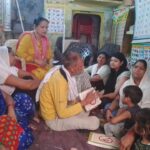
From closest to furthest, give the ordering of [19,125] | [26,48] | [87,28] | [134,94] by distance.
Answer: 1. [19,125]
2. [134,94]
3. [26,48]
4. [87,28]

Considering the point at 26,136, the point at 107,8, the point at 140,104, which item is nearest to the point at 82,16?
the point at 107,8

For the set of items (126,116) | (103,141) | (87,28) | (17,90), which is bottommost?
(103,141)

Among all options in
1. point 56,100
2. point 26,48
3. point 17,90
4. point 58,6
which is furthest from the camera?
point 58,6

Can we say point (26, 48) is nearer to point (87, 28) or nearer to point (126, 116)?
point (126, 116)

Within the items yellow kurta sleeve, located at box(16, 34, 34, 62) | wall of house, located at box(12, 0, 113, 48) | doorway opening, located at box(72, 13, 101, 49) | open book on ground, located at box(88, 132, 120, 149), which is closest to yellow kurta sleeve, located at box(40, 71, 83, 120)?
open book on ground, located at box(88, 132, 120, 149)

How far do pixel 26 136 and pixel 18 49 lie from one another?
5.79 feet

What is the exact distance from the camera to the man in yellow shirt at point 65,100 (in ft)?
7.06

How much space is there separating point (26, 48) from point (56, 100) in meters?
1.46

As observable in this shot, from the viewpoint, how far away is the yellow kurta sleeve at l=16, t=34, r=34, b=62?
3387mm

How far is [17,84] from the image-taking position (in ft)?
7.07

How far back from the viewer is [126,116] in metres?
2.24

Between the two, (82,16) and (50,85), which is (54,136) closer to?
(50,85)

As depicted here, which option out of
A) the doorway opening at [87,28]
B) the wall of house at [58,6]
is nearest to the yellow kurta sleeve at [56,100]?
the wall of house at [58,6]

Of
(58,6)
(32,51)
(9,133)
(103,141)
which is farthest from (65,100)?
(58,6)
